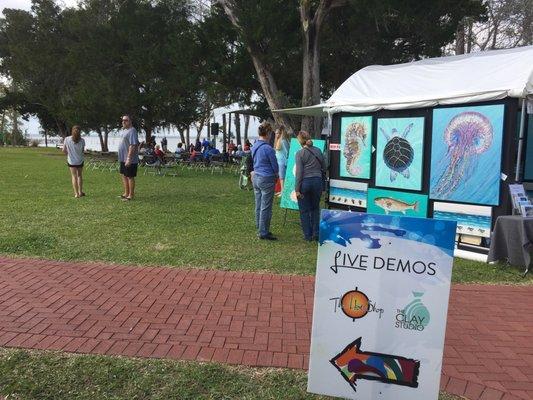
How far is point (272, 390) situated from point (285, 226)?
575 centimetres

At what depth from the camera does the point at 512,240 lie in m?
6.53

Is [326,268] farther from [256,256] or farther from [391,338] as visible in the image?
[256,256]

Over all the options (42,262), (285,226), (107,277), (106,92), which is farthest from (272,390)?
(106,92)

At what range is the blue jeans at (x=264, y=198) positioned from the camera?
24.4ft

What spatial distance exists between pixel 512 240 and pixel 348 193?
411 cm

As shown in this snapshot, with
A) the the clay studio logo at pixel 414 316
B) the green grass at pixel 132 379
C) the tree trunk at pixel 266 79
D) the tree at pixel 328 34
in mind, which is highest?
the tree at pixel 328 34

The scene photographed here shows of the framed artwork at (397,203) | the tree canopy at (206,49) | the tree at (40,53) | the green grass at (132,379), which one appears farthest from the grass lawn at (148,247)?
the tree at (40,53)

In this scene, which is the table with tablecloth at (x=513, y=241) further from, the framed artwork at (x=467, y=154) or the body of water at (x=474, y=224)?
the framed artwork at (x=467, y=154)

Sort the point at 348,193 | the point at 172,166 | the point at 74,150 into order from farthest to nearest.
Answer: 1. the point at 172,166
2. the point at 74,150
3. the point at 348,193

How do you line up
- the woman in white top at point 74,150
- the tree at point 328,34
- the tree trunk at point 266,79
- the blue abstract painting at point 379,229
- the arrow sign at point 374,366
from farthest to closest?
the tree trunk at point 266,79, the tree at point 328,34, the woman in white top at point 74,150, the arrow sign at point 374,366, the blue abstract painting at point 379,229

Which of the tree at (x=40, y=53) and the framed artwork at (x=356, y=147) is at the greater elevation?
the tree at (x=40, y=53)

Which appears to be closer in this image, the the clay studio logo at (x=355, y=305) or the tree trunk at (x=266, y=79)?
the the clay studio logo at (x=355, y=305)

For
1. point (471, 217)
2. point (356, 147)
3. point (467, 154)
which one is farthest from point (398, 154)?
point (471, 217)

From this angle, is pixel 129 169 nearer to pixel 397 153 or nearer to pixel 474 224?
pixel 397 153
